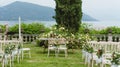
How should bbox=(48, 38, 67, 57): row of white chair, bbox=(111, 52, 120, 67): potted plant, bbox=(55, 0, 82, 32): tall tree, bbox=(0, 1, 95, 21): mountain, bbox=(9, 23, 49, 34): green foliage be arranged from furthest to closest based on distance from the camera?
bbox=(0, 1, 95, 21): mountain → bbox=(9, 23, 49, 34): green foliage → bbox=(55, 0, 82, 32): tall tree → bbox=(48, 38, 67, 57): row of white chair → bbox=(111, 52, 120, 67): potted plant

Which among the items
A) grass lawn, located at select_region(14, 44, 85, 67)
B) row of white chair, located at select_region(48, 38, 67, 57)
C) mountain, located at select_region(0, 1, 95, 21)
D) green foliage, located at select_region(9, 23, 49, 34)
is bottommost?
grass lawn, located at select_region(14, 44, 85, 67)

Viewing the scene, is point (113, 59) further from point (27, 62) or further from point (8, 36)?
point (8, 36)

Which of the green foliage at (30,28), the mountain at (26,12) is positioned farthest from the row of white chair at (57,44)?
the mountain at (26,12)

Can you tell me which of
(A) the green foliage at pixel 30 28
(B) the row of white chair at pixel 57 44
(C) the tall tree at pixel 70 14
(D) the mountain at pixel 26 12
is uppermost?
(D) the mountain at pixel 26 12

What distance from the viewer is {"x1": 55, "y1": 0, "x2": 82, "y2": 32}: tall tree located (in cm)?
1873

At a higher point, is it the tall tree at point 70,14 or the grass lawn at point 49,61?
the tall tree at point 70,14

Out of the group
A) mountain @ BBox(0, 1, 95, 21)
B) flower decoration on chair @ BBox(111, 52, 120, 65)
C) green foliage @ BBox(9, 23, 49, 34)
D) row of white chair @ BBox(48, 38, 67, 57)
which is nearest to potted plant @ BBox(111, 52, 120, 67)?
flower decoration on chair @ BBox(111, 52, 120, 65)

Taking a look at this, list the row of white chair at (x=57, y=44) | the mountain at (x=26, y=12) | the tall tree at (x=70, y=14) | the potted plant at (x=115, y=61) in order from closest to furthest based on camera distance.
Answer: the potted plant at (x=115, y=61) < the row of white chair at (x=57, y=44) < the tall tree at (x=70, y=14) < the mountain at (x=26, y=12)

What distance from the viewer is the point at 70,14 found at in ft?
61.7

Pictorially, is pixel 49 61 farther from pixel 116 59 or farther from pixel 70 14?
pixel 70 14

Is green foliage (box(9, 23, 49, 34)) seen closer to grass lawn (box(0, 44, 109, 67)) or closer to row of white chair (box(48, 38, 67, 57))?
grass lawn (box(0, 44, 109, 67))

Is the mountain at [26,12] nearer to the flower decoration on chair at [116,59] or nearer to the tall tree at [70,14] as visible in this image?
the tall tree at [70,14]

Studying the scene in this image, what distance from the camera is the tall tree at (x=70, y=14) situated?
18.7 metres

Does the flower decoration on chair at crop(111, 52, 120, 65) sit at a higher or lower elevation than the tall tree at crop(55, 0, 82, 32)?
lower
